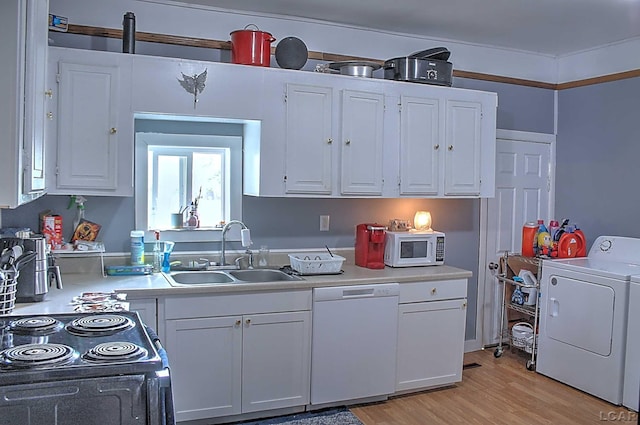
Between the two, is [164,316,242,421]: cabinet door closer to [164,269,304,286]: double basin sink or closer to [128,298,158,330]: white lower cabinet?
[128,298,158,330]: white lower cabinet

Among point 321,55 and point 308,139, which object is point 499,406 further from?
point 321,55

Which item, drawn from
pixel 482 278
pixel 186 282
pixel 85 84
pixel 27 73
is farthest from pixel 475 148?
pixel 27 73

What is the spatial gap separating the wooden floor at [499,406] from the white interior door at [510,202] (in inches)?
30.5

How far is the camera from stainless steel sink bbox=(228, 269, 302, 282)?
377 centimetres

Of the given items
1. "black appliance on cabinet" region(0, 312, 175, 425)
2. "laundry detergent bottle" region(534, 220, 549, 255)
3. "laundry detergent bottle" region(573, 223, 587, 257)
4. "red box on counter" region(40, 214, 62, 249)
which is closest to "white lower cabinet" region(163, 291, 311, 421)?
"red box on counter" region(40, 214, 62, 249)

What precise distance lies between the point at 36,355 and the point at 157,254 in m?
1.89

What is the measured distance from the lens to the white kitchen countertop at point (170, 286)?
2639mm

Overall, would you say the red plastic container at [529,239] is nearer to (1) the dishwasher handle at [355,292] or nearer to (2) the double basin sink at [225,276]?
(1) the dishwasher handle at [355,292]

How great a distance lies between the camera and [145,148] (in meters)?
3.65

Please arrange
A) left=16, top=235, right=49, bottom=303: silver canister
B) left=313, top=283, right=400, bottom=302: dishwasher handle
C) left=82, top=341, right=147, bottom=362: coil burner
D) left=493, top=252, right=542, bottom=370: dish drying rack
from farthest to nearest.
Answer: left=493, top=252, right=542, bottom=370: dish drying rack
left=313, top=283, right=400, bottom=302: dishwasher handle
left=16, top=235, right=49, bottom=303: silver canister
left=82, top=341, right=147, bottom=362: coil burner

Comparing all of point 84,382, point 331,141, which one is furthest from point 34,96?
point 331,141

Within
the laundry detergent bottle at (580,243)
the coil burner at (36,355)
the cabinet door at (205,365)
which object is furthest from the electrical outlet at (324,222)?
the coil burner at (36,355)

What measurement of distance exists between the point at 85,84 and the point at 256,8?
3.99 ft

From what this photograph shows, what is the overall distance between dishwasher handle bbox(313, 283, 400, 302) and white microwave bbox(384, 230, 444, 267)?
369mm
